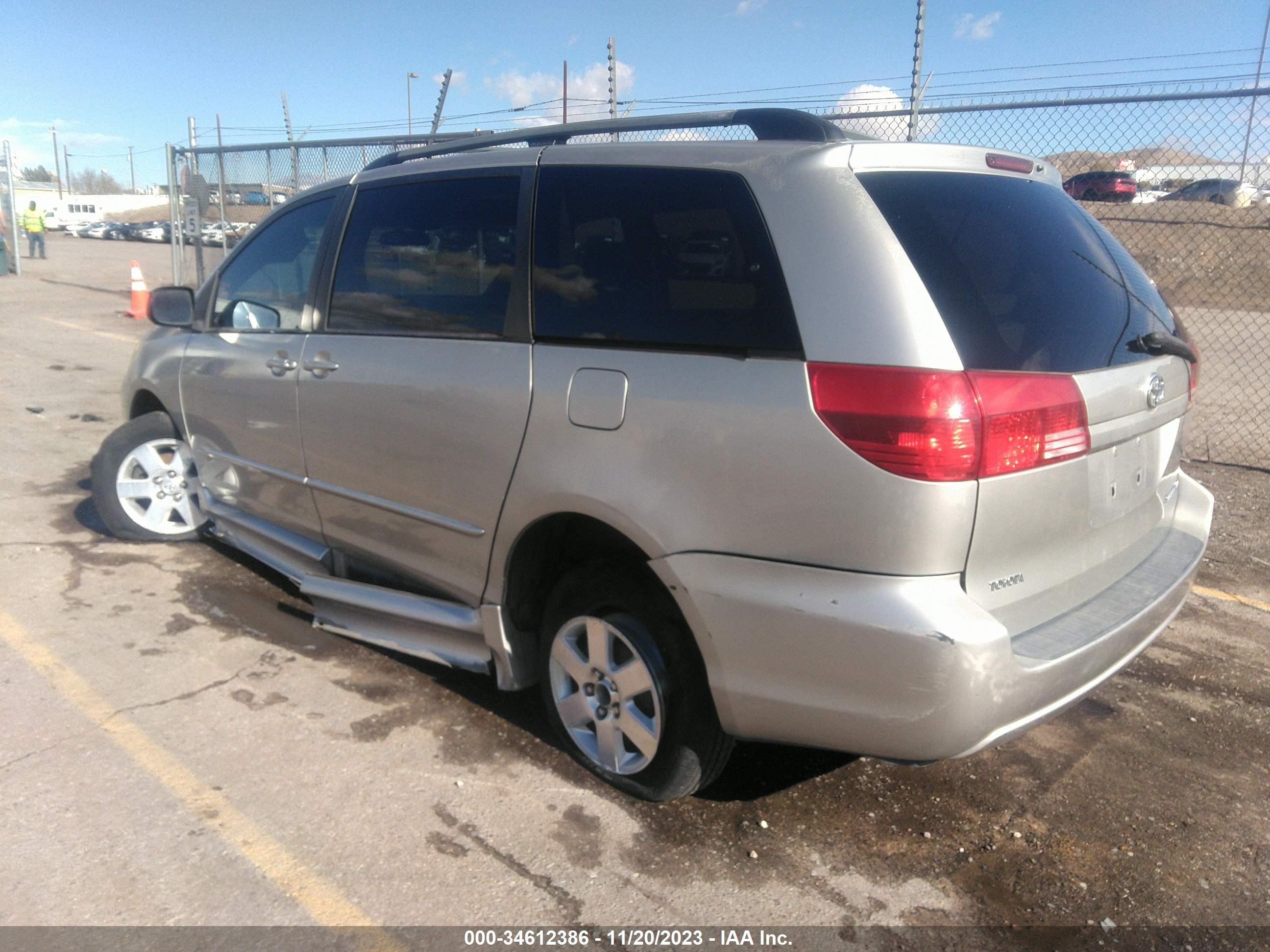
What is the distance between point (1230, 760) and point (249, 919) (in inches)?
124

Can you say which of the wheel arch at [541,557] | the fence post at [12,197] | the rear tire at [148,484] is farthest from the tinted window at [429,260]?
the fence post at [12,197]

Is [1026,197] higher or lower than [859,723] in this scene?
higher

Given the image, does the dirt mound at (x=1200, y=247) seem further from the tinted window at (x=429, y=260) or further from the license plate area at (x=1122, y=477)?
the tinted window at (x=429, y=260)

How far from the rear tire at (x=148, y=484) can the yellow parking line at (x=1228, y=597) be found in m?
5.05

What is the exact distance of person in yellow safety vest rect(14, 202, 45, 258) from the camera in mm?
26797

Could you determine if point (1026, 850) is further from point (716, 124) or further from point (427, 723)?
point (716, 124)

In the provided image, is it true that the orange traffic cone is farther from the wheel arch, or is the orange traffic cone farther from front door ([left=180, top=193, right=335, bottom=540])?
the wheel arch

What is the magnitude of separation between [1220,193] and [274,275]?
9.21 m

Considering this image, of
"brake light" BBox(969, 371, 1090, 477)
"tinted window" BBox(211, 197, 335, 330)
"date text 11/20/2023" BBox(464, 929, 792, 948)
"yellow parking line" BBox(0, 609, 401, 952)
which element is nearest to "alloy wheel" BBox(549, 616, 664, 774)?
"date text 11/20/2023" BBox(464, 929, 792, 948)

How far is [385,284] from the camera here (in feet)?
12.0

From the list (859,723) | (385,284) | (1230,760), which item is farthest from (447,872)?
(1230,760)

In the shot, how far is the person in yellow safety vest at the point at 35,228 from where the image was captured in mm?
26797

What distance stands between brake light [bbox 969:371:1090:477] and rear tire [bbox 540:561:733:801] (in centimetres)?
97

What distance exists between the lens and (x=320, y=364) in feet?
12.3
